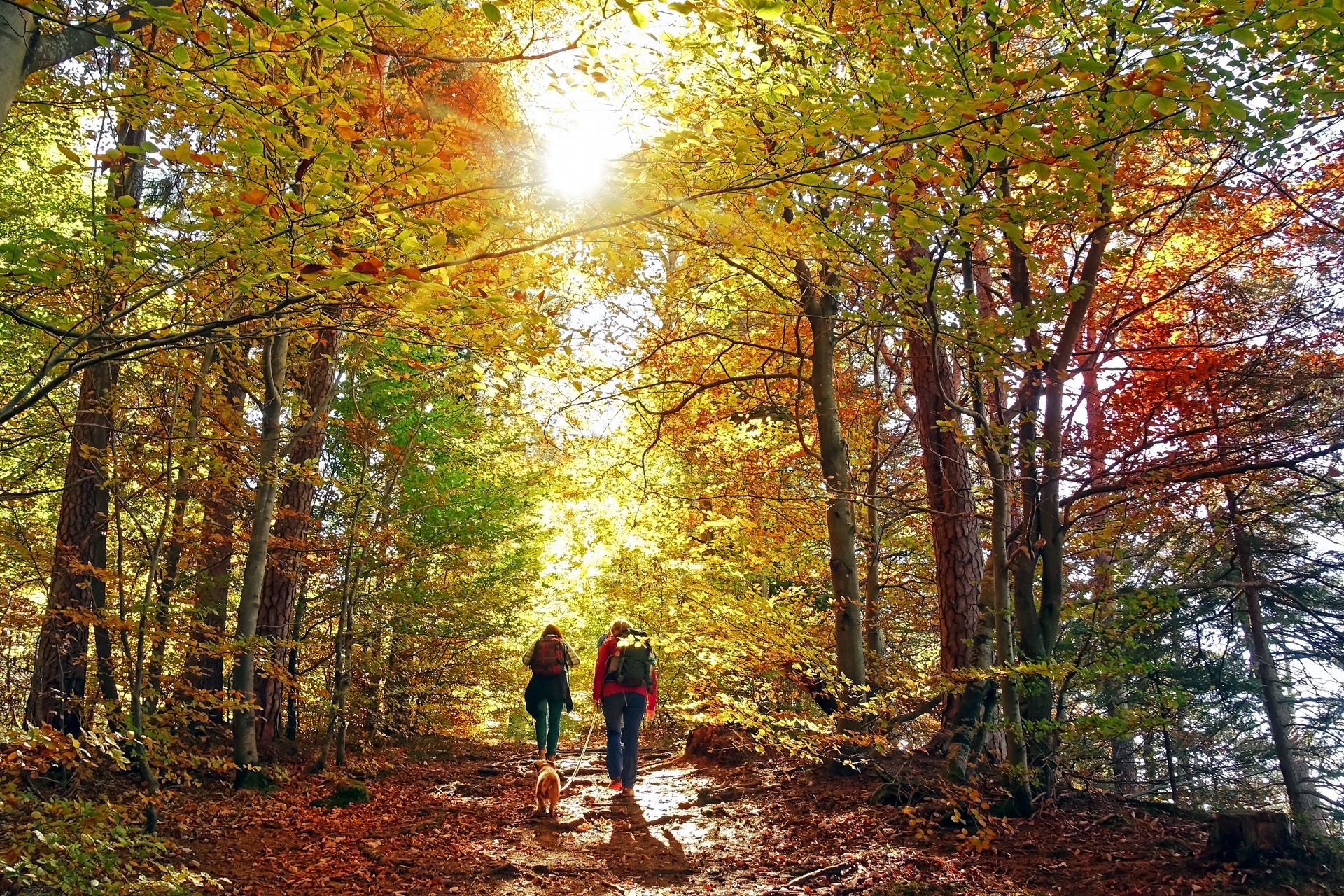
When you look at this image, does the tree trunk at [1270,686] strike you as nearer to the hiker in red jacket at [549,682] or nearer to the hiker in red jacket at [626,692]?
the hiker in red jacket at [626,692]

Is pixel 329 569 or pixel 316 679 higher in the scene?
pixel 329 569

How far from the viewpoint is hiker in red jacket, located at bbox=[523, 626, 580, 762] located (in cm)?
865

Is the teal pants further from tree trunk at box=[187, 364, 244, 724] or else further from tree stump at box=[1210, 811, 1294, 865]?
tree stump at box=[1210, 811, 1294, 865]

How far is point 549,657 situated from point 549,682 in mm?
360

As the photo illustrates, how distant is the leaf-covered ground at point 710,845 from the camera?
4.50m

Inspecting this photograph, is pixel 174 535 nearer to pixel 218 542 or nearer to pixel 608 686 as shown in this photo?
pixel 218 542

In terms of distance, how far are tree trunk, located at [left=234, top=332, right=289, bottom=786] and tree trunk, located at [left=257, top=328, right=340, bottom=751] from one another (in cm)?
114

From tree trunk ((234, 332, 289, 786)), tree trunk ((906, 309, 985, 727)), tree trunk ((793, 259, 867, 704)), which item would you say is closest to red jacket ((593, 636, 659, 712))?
tree trunk ((793, 259, 867, 704))

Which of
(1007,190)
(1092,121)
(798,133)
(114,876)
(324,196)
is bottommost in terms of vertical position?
(114,876)

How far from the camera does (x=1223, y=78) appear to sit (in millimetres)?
3521

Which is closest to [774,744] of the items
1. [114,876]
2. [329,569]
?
[114,876]

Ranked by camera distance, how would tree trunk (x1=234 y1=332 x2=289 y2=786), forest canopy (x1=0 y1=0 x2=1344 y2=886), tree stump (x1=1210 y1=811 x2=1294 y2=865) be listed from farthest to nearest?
tree trunk (x1=234 y1=332 x2=289 y2=786) → tree stump (x1=1210 y1=811 x2=1294 y2=865) → forest canopy (x1=0 y1=0 x2=1344 y2=886)

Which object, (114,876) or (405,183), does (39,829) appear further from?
(405,183)

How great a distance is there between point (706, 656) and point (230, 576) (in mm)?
6284
